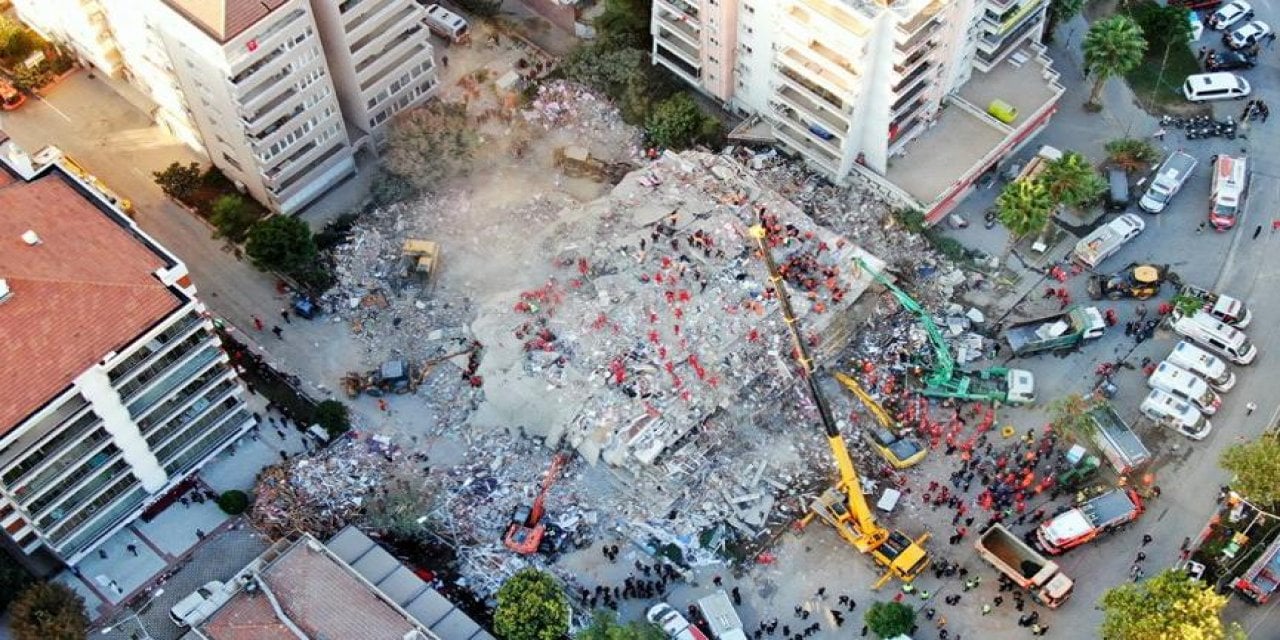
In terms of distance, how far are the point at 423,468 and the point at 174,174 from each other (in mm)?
30650

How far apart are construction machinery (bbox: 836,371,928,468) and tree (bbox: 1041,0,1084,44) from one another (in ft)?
119

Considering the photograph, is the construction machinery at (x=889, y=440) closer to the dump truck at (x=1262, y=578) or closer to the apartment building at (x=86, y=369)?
the dump truck at (x=1262, y=578)

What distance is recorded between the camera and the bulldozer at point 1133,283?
9644 cm

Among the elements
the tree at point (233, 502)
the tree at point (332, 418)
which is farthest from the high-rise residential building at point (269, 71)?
the tree at point (233, 502)

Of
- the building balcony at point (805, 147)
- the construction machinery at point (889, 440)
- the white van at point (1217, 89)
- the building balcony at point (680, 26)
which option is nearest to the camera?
the construction machinery at point (889, 440)

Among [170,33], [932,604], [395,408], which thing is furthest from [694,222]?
[170,33]

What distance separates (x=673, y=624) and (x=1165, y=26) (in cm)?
6168

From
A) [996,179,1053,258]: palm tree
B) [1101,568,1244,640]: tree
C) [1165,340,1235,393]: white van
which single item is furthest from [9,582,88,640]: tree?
[1165,340,1235,393]: white van

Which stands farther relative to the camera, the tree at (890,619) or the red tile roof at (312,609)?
the tree at (890,619)

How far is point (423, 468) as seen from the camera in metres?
89.9

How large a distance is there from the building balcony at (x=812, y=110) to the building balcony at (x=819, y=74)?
211cm

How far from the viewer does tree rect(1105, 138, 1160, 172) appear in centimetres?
10238

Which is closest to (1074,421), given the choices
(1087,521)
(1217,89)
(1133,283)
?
(1087,521)

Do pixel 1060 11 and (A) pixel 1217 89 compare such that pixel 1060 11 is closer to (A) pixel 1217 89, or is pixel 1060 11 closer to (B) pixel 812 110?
(A) pixel 1217 89
